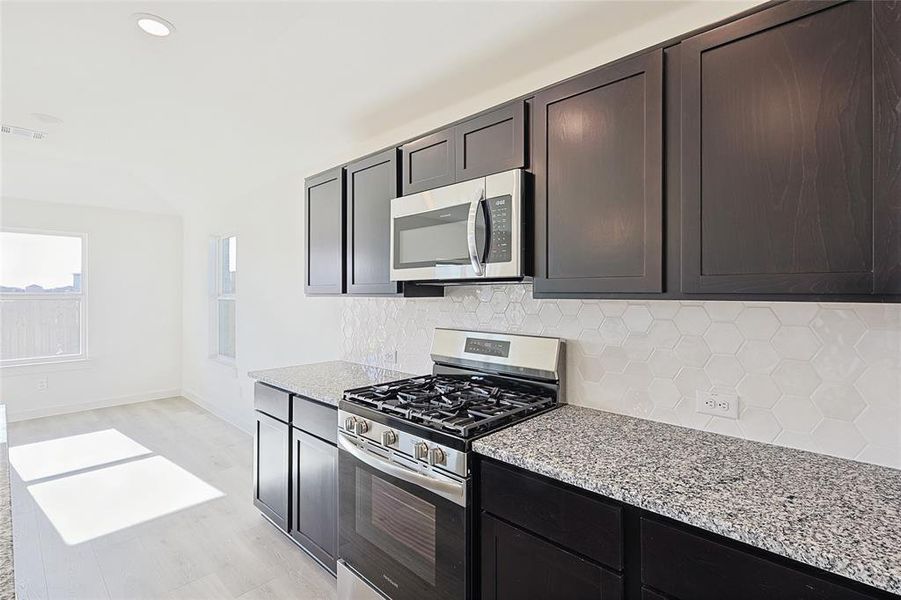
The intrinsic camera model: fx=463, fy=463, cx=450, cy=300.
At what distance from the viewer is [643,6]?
1.71 meters

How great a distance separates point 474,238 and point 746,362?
1.07 m

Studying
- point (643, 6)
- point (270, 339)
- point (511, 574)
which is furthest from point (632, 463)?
point (270, 339)

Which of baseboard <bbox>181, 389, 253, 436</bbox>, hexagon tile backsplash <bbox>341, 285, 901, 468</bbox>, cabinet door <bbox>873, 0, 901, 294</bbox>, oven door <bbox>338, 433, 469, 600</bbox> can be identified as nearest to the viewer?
cabinet door <bbox>873, 0, 901, 294</bbox>

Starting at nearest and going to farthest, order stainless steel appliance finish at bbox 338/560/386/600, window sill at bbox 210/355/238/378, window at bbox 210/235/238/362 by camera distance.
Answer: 1. stainless steel appliance finish at bbox 338/560/386/600
2. window sill at bbox 210/355/238/378
3. window at bbox 210/235/238/362

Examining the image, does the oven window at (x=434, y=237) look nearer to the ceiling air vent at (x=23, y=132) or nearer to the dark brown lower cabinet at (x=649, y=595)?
the dark brown lower cabinet at (x=649, y=595)

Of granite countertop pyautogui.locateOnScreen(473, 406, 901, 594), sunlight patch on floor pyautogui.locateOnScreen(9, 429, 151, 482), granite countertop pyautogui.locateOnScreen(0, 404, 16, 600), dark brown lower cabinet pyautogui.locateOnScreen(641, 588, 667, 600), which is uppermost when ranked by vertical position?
granite countertop pyautogui.locateOnScreen(0, 404, 16, 600)

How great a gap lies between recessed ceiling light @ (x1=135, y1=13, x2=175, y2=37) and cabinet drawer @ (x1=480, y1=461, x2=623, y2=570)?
7.24 ft

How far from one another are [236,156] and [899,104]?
3960 mm

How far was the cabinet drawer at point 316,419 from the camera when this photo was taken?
2.23 meters

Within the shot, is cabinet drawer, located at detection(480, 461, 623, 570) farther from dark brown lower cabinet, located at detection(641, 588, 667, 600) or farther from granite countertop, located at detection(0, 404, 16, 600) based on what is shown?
granite countertop, located at detection(0, 404, 16, 600)

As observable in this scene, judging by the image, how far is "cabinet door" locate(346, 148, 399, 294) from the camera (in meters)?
2.45

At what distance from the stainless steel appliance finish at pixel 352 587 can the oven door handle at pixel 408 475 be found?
0.52 metres

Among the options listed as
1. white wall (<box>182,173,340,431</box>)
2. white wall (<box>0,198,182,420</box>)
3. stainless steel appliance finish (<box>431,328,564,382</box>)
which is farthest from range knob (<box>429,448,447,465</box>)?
white wall (<box>0,198,182,420</box>)

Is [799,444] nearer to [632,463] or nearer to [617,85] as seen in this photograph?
[632,463]
